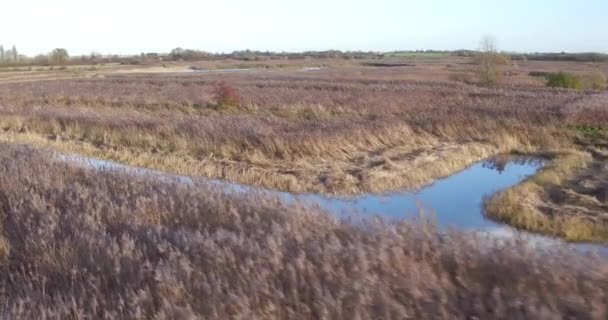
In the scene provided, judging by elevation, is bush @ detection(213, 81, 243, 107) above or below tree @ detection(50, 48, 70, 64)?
below

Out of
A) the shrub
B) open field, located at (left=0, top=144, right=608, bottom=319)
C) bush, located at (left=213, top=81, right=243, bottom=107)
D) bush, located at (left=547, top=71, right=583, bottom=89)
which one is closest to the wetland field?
open field, located at (left=0, top=144, right=608, bottom=319)

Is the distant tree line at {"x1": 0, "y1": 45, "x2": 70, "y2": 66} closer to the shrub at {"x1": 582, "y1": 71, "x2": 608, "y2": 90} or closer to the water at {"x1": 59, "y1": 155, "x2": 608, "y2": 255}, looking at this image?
the shrub at {"x1": 582, "y1": 71, "x2": 608, "y2": 90}

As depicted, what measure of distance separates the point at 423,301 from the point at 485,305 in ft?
1.16

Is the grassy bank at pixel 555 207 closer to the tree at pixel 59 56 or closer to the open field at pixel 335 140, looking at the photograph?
the open field at pixel 335 140

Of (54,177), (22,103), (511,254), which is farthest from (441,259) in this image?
(22,103)

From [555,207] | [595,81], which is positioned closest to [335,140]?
[555,207]

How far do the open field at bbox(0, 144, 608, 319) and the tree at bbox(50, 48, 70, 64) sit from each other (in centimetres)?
12031

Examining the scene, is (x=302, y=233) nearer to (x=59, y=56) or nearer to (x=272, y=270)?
(x=272, y=270)

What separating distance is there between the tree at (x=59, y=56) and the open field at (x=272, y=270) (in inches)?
Result: 4736

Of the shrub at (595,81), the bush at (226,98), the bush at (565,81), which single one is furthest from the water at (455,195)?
the shrub at (595,81)

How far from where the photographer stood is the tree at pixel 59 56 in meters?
118

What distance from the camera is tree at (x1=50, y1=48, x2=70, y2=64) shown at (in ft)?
388

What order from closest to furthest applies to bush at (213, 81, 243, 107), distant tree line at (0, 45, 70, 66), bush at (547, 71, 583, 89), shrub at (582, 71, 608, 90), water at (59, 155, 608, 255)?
water at (59, 155, 608, 255) < bush at (213, 81, 243, 107) < bush at (547, 71, 583, 89) < shrub at (582, 71, 608, 90) < distant tree line at (0, 45, 70, 66)

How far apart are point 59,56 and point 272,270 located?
5030 inches
